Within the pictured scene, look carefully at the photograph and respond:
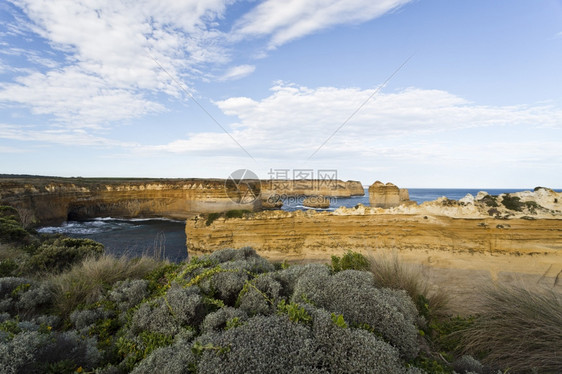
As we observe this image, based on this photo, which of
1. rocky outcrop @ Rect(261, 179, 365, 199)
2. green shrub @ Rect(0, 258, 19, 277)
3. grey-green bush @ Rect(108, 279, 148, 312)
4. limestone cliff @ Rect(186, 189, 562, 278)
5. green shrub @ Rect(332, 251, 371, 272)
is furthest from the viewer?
rocky outcrop @ Rect(261, 179, 365, 199)

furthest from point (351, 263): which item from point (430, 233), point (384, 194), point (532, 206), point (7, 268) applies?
point (384, 194)

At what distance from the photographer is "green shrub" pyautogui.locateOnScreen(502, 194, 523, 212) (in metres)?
9.41

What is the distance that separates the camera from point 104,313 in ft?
10.1

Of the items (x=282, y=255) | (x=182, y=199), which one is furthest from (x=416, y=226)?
(x=182, y=199)

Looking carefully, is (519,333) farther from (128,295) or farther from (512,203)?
(512,203)

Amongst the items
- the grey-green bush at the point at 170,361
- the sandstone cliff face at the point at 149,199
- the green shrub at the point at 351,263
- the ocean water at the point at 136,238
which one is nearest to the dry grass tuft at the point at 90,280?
the grey-green bush at the point at 170,361

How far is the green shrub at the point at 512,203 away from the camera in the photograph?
30.9ft

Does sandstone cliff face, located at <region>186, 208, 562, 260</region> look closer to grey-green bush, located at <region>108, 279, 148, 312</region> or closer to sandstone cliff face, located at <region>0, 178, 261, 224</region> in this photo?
grey-green bush, located at <region>108, 279, 148, 312</region>

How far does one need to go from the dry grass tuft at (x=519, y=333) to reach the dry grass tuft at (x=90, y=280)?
4772 millimetres

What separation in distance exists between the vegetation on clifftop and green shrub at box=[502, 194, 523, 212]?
26.2 feet

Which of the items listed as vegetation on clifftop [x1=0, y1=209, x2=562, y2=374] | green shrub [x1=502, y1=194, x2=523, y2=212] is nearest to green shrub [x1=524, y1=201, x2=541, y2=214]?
green shrub [x1=502, y1=194, x2=523, y2=212]

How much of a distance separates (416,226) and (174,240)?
19577 mm

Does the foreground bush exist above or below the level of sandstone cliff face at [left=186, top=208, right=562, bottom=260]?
above

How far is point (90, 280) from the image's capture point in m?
4.01
